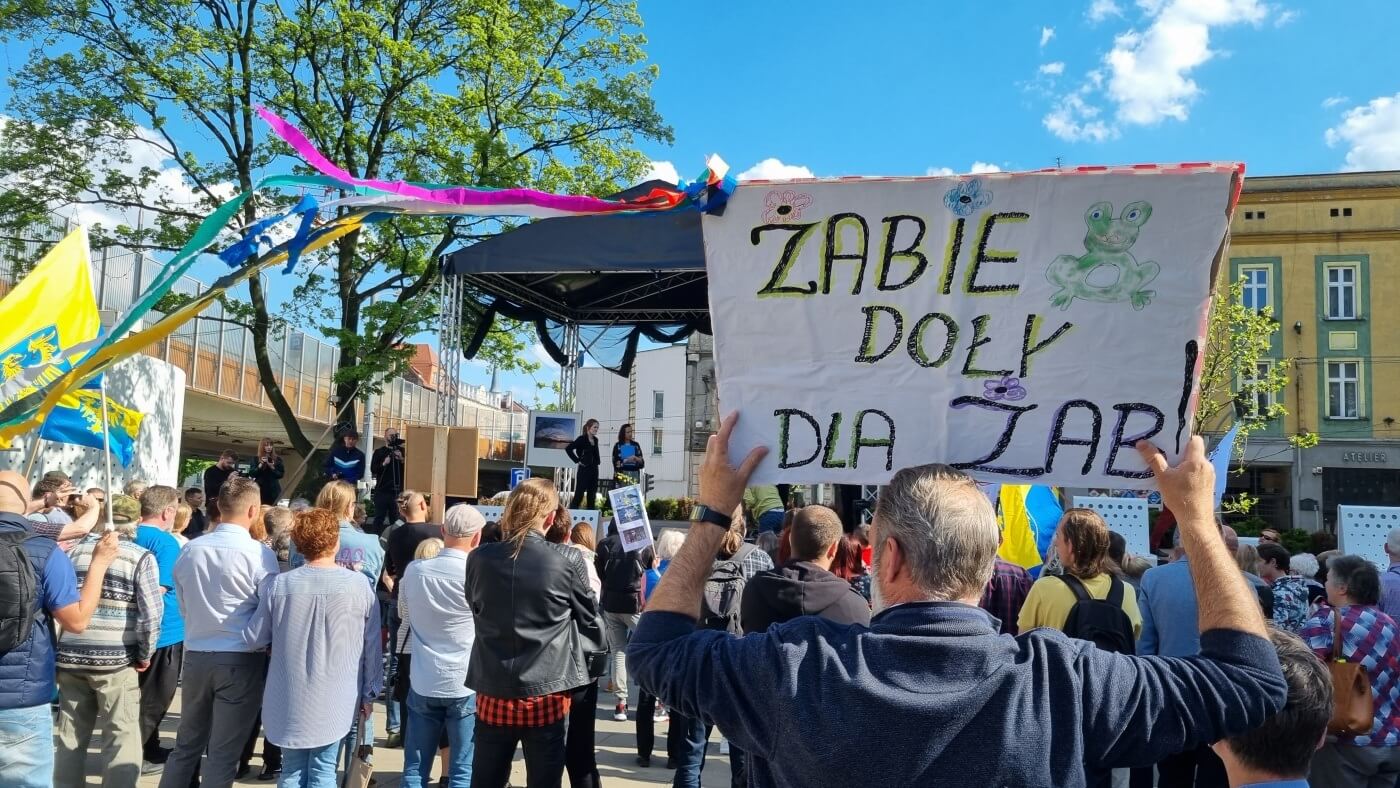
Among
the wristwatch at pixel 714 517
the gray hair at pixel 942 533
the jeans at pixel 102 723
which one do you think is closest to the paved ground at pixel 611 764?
the jeans at pixel 102 723

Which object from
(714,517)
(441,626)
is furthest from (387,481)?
(714,517)

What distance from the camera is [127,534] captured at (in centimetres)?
540

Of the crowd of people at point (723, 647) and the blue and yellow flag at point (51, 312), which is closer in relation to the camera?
the crowd of people at point (723, 647)

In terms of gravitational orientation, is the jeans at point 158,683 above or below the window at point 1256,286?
below

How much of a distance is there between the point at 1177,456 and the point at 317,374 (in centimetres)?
2646

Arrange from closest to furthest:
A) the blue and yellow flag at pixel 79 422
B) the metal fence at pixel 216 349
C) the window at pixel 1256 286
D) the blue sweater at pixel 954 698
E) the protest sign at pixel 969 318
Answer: the blue sweater at pixel 954 698 < the protest sign at pixel 969 318 < the blue and yellow flag at pixel 79 422 < the metal fence at pixel 216 349 < the window at pixel 1256 286

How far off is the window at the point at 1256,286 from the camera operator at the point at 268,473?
2794cm

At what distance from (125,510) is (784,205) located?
16.1 ft

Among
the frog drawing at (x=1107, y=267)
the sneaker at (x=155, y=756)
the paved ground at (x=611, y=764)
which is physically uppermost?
the frog drawing at (x=1107, y=267)

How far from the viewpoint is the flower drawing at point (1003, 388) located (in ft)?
8.62

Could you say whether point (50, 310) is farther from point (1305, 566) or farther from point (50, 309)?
point (1305, 566)

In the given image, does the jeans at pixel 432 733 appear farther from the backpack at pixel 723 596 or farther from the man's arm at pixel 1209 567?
the man's arm at pixel 1209 567

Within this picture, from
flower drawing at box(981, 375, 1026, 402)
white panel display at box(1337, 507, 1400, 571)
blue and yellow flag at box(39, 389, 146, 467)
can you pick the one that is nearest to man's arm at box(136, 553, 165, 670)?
blue and yellow flag at box(39, 389, 146, 467)

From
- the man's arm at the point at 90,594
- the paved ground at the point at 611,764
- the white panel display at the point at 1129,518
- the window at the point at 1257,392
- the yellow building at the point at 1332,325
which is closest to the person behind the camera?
the man's arm at the point at 90,594
